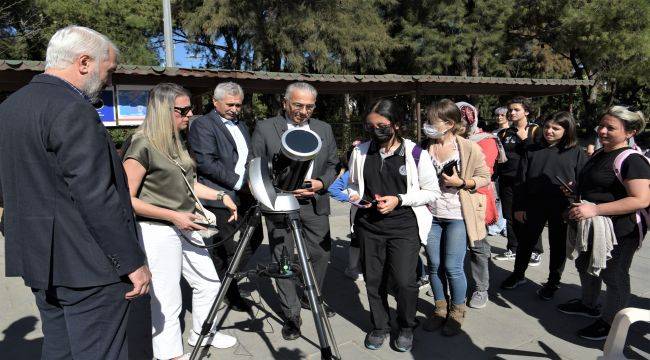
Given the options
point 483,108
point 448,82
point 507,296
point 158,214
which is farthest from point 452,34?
point 158,214

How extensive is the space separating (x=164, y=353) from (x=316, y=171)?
1.49 meters

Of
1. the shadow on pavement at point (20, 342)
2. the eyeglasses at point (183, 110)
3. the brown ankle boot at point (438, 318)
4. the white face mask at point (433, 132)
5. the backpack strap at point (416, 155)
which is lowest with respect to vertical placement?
the shadow on pavement at point (20, 342)

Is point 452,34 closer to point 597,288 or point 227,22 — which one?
point 227,22

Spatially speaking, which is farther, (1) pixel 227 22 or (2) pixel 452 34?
(2) pixel 452 34

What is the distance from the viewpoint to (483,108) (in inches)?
1099

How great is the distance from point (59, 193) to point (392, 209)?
171 cm

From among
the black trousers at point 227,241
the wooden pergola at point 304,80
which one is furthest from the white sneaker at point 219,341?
Result: the wooden pergola at point 304,80

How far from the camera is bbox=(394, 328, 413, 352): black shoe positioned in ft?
9.14

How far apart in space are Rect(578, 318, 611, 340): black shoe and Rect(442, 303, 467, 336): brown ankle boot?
80cm

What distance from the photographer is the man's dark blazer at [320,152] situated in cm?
293

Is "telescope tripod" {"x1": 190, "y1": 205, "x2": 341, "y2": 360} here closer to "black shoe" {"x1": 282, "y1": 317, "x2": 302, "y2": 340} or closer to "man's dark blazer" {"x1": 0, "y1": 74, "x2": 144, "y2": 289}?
"man's dark blazer" {"x1": 0, "y1": 74, "x2": 144, "y2": 289}

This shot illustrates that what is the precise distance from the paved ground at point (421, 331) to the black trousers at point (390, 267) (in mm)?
260

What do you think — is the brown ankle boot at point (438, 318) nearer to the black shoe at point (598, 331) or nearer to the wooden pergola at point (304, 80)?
the black shoe at point (598, 331)

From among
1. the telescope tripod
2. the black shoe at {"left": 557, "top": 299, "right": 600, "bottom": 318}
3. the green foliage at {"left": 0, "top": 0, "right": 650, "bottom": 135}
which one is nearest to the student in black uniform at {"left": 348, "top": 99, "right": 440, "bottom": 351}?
the telescope tripod
